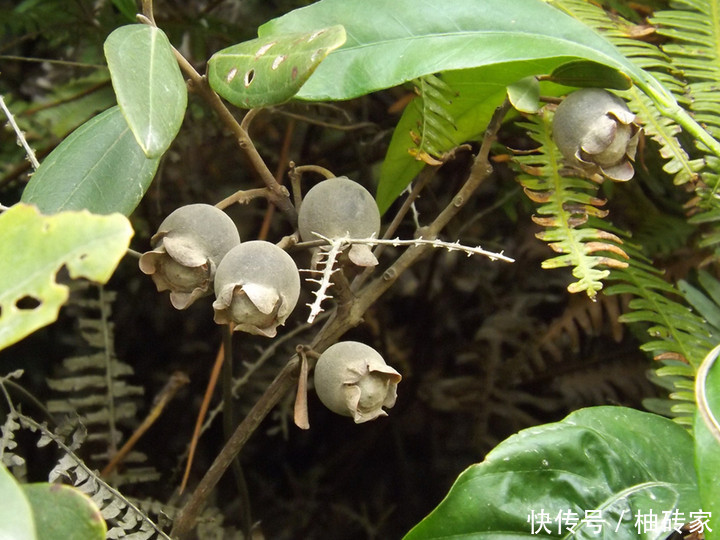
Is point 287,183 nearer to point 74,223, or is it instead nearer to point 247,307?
point 247,307

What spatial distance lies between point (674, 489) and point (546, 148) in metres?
0.35

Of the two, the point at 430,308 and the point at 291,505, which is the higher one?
the point at 430,308

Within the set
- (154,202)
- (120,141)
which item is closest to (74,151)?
(120,141)

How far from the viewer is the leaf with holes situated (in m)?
0.51

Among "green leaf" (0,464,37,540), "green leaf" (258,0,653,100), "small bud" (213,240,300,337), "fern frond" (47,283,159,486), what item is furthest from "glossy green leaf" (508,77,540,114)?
"fern frond" (47,283,159,486)

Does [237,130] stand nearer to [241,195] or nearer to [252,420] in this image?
[241,195]

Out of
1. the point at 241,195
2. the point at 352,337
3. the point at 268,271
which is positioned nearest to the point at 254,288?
the point at 268,271

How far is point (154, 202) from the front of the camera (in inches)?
42.4

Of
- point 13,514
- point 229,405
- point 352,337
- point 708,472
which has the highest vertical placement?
point 13,514

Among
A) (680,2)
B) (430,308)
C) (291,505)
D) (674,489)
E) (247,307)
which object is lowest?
(291,505)

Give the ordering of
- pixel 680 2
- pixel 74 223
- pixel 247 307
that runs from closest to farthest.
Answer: pixel 74 223, pixel 247 307, pixel 680 2

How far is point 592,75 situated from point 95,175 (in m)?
0.44

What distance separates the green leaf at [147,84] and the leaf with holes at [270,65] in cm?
4

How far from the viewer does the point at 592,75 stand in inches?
26.1
